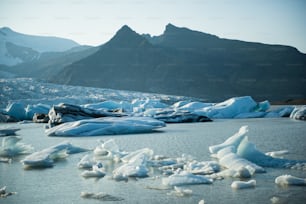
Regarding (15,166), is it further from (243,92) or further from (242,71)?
(242,71)

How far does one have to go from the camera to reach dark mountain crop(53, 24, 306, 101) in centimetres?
8200

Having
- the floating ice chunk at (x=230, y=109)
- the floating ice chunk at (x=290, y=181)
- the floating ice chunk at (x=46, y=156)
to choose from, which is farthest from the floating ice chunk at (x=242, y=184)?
the floating ice chunk at (x=230, y=109)

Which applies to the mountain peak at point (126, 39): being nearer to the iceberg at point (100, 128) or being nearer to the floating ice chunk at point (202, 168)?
the iceberg at point (100, 128)

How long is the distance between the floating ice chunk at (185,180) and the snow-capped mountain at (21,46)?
112m

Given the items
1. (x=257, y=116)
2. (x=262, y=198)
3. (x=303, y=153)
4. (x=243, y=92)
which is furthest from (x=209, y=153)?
(x=243, y=92)

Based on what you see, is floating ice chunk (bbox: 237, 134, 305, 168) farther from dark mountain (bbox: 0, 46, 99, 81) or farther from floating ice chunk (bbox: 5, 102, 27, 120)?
dark mountain (bbox: 0, 46, 99, 81)

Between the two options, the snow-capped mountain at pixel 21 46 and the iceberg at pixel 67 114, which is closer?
the iceberg at pixel 67 114

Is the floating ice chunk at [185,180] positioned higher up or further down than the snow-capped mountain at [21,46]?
further down

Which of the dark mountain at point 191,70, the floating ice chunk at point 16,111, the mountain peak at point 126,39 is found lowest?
the floating ice chunk at point 16,111

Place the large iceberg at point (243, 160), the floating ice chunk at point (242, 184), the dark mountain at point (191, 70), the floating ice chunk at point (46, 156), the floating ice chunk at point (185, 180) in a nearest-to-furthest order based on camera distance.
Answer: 1. the floating ice chunk at point (242, 184)
2. the floating ice chunk at point (185, 180)
3. the large iceberg at point (243, 160)
4. the floating ice chunk at point (46, 156)
5. the dark mountain at point (191, 70)

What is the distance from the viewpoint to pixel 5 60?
4245 inches

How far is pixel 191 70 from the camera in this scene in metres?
89.3

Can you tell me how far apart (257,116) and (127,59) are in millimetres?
71693

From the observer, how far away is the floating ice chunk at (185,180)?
12.6 feet
